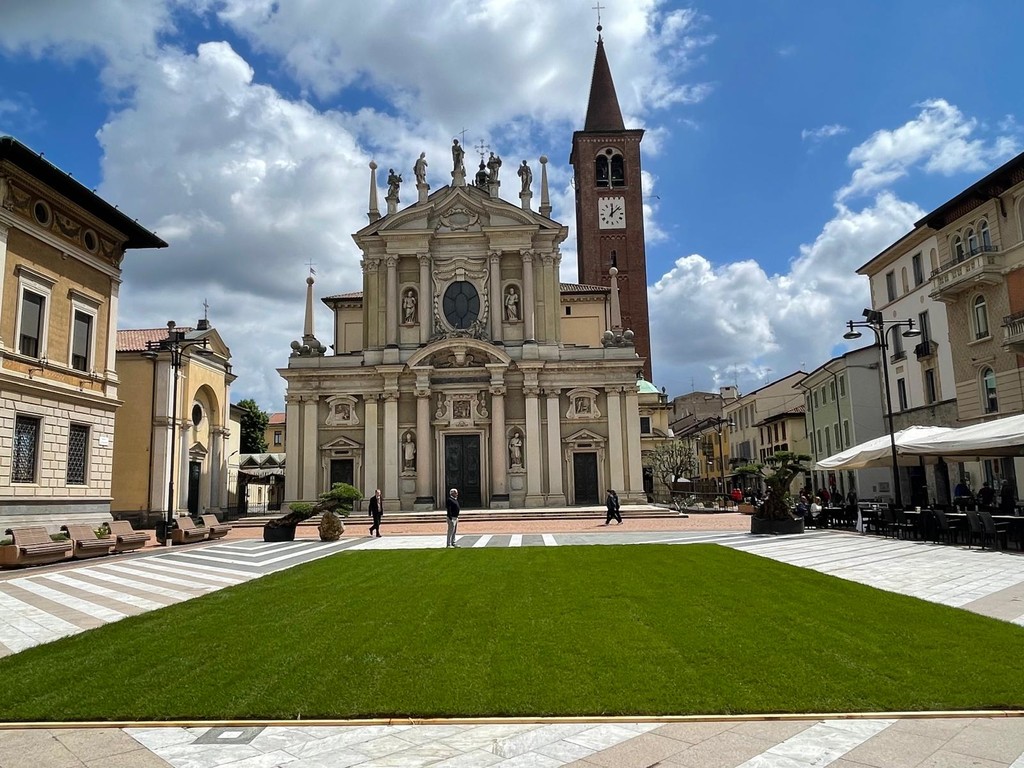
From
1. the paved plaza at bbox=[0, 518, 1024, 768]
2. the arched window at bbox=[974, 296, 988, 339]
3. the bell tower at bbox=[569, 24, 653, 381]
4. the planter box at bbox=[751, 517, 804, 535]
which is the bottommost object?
the paved plaza at bbox=[0, 518, 1024, 768]

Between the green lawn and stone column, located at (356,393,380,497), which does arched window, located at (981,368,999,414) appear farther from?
stone column, located at (356,393,380,497)

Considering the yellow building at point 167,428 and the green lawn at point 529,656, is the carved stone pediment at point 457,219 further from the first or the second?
the green lawn at point 529,656

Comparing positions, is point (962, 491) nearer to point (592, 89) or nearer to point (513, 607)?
point (513, 607)

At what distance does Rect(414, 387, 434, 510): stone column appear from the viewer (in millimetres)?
40188

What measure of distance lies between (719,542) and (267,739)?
17.3 m

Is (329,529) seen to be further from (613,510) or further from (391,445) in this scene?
(391,445)

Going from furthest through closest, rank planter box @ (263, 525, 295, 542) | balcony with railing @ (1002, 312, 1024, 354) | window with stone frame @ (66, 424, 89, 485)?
1. balcony with railing @ (1002, 312, 1024, 354)
2. planter box @ (263, 525, 295, 542)
3. window with stone frame @ (66, 424, 89, 485)

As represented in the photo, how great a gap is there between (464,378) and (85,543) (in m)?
23.4

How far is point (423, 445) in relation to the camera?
40.5 meters

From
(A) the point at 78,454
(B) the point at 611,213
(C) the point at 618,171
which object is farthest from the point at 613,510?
(C) the point at 618,171

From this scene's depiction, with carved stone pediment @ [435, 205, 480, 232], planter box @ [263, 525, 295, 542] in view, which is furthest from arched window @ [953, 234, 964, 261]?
planter box @ [263, 525, 295, 542]

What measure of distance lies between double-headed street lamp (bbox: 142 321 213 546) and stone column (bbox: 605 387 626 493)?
68.0 ft

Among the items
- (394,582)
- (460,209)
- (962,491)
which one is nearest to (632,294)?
(460,209)

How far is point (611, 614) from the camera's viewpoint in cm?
960
